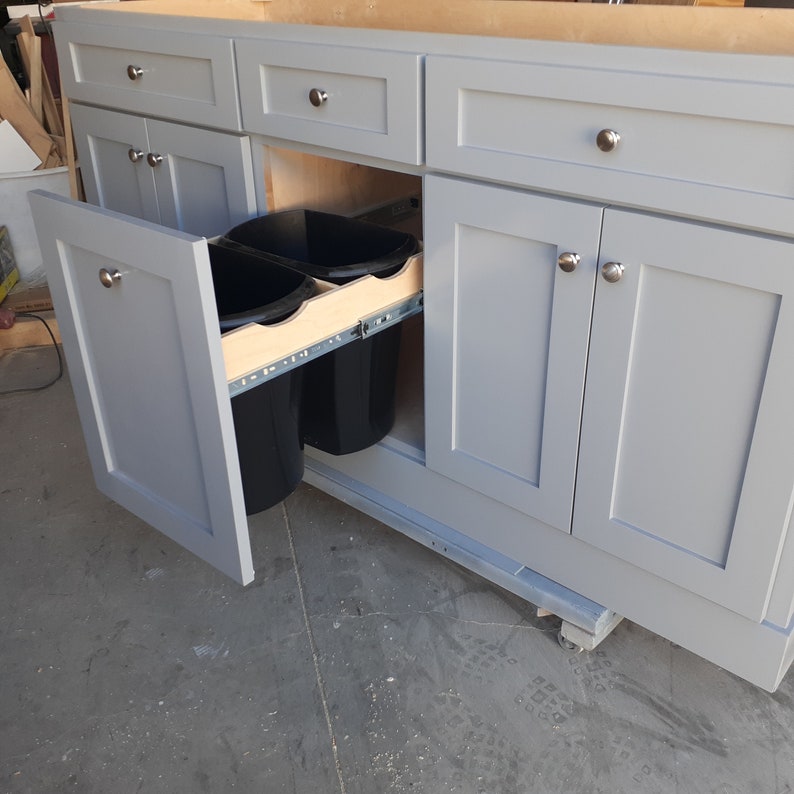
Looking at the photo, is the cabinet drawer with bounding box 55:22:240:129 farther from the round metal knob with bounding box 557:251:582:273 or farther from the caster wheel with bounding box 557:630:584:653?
the caster wheel with bounding box 557:630:584:653

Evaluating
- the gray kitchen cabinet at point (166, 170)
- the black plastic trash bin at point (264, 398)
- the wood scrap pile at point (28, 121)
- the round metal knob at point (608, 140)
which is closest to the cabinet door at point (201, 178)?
the gray kitchen cabinet at point (166, 170)

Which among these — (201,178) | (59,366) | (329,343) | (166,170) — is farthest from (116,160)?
(329,343)

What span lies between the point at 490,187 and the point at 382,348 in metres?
0.38

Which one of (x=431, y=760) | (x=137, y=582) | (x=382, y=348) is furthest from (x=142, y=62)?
(x=431, y=760)

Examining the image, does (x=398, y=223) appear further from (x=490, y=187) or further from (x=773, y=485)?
(x=773, y=485)

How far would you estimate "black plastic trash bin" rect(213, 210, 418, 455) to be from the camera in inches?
54.4

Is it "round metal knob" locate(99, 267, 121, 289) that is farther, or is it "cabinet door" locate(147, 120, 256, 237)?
"cabinet door" locate(147, 120, 256, 237)

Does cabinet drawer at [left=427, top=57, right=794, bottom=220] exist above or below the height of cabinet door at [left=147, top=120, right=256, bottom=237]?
above

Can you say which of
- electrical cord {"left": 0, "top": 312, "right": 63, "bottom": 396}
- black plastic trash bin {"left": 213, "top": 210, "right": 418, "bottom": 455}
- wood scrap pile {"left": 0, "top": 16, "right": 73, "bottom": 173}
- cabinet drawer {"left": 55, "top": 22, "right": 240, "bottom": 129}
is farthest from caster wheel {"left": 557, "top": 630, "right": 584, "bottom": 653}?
wood scrap pile {"left": 0, "top": 16, "right": 73, "bottom": 173}

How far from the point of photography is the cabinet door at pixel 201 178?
1.56 meters

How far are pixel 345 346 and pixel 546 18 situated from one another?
2.13ft

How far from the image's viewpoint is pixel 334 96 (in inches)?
51.6

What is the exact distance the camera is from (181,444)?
1.20 meters

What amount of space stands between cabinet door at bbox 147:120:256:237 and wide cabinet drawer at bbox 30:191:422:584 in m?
0.42
